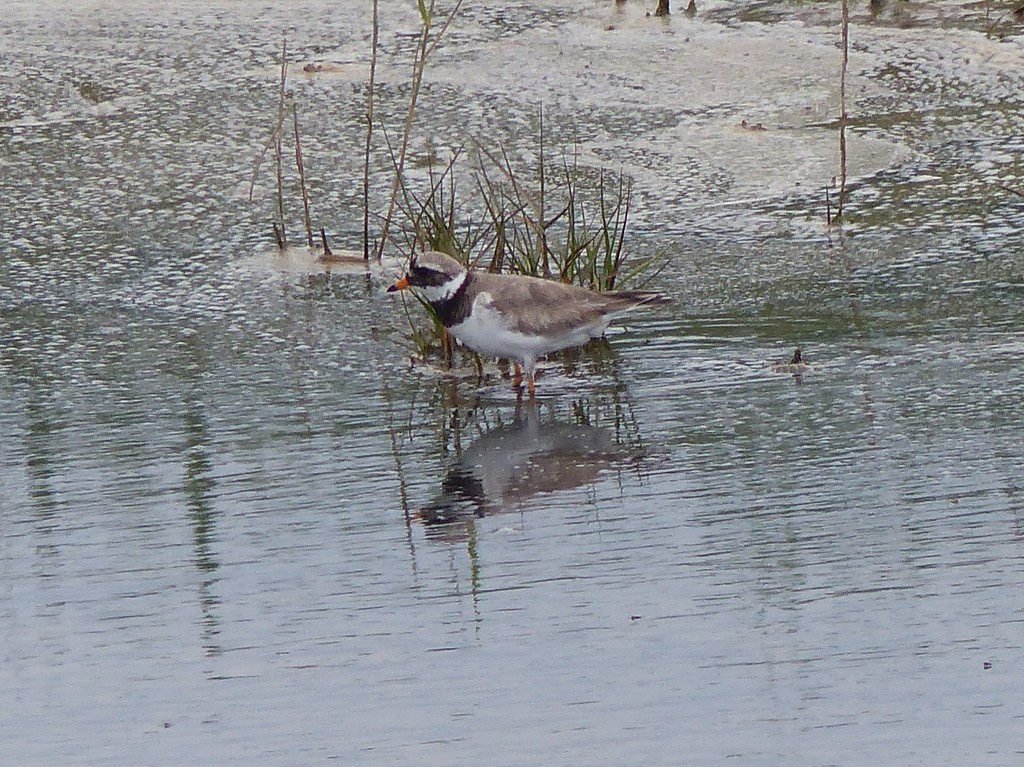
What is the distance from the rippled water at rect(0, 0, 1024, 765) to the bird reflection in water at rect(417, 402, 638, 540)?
0.02 m

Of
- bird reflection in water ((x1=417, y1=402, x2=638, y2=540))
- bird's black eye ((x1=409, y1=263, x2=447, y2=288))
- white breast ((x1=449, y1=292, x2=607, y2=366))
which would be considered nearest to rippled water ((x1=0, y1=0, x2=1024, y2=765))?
bird reflection in water ((x1=417, y1=402, x2=638, y2=540))

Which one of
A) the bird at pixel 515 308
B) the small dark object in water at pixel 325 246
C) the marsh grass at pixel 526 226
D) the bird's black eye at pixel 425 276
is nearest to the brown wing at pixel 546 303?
the bird at pixel 515 308

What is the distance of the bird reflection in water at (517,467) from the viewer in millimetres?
5074

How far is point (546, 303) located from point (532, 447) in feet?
2.99

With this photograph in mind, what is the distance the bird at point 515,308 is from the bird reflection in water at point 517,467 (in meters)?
0.35

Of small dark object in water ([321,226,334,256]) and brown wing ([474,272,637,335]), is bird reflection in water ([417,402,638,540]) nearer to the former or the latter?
brown wing ([474,272,637,335])

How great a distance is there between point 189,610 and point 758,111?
6.32 meters

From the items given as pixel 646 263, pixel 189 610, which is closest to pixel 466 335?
pixel 646 263

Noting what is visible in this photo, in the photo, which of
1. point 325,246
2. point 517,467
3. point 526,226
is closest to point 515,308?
point 517,467

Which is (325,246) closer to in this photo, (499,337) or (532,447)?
(499,337)

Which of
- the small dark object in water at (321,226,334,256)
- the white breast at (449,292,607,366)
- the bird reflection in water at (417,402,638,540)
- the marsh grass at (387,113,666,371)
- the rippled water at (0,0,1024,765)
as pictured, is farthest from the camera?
the small dark object in water at (321,226,334,256)

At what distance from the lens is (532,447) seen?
5.68 m

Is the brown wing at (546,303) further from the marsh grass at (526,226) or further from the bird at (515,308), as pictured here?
the marsh grass at (526,226)

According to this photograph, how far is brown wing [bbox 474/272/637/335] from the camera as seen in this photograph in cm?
632
